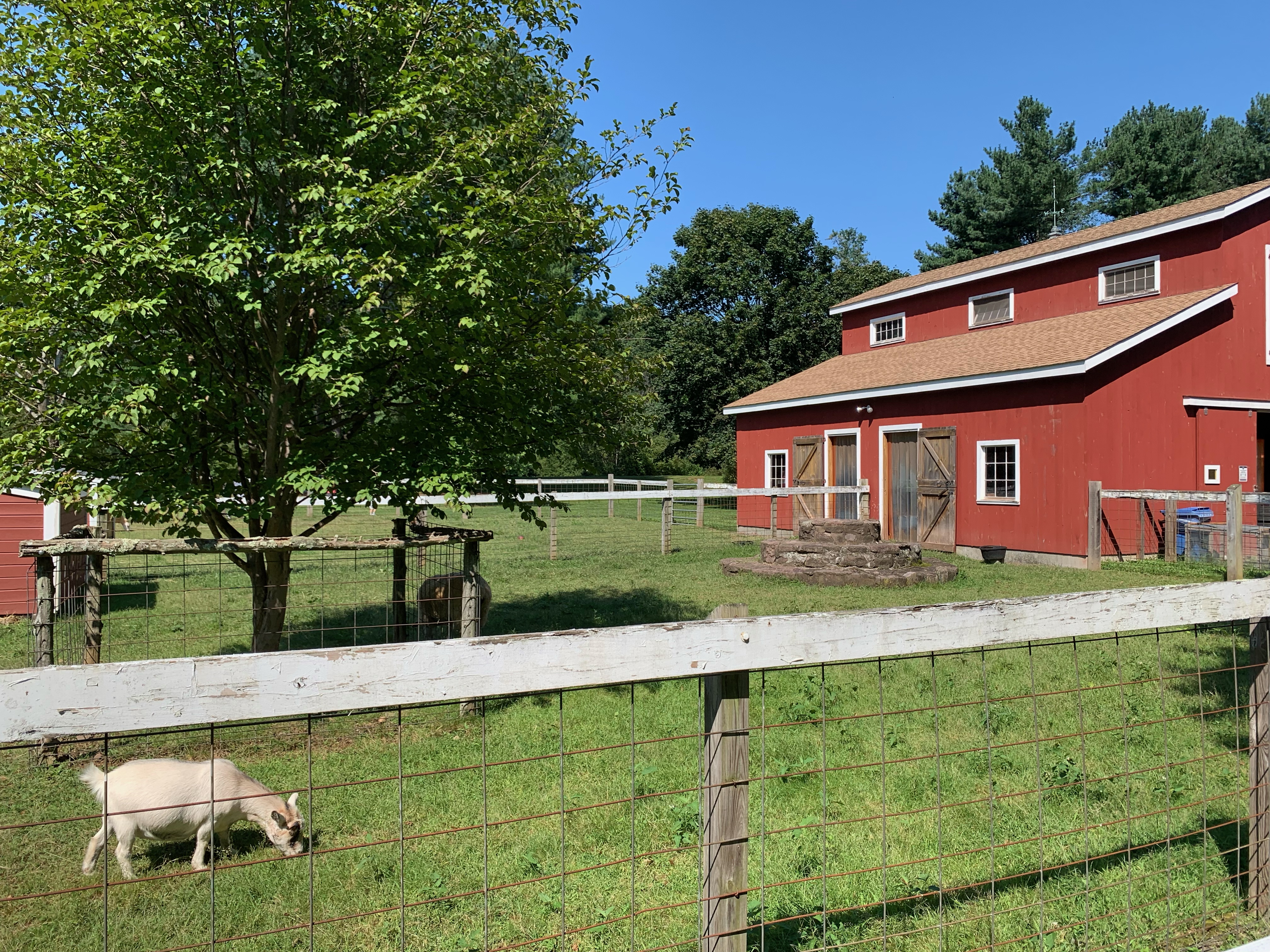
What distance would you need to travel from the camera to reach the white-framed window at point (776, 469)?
22688 millimetres

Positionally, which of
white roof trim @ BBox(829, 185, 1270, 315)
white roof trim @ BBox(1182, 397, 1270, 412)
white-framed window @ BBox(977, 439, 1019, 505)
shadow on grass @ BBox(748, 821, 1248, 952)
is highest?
white roof trim @ BBox(829, 185, 1270, 315)

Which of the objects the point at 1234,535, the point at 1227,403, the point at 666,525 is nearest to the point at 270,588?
the point at 1234,535

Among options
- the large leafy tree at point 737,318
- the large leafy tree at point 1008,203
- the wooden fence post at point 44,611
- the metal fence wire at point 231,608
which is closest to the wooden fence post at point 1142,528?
the metal fence wire at point 231,608

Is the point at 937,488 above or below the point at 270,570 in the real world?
above

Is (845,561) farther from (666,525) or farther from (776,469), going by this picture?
(776,469)

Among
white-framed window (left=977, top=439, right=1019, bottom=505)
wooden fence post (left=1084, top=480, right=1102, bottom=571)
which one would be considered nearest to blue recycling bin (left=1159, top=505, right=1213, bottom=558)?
wooden fence post (left=1084, top=480, right=1102, bottom=571)

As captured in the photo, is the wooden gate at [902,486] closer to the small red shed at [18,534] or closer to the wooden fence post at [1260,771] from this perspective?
the small red shed at [18,534]

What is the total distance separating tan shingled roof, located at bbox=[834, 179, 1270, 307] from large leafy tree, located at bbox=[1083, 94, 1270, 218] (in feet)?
86.5

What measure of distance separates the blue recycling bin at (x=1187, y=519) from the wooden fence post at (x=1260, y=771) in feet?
43.5

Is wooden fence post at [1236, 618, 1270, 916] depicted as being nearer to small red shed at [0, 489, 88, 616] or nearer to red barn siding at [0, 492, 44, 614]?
small red shed at [0, 489, 88, 616]

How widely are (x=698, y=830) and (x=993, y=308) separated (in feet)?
66.0

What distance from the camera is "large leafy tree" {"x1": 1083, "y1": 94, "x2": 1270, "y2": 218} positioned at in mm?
44250

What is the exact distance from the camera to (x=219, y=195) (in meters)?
7.04

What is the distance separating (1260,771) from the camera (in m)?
3.52
